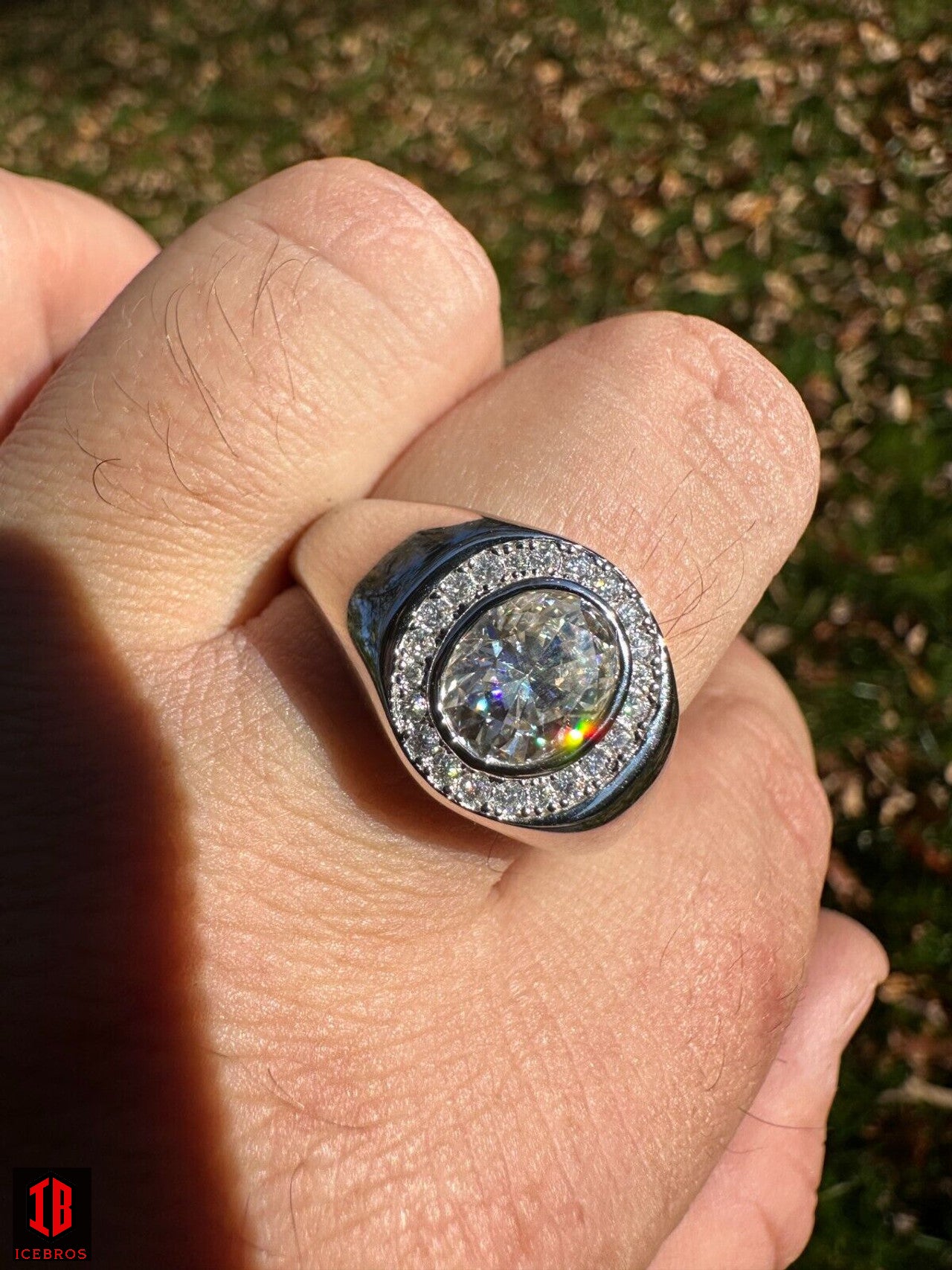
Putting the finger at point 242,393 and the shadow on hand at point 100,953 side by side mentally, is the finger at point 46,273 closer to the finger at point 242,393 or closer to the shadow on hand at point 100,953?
the finger at point 242,393

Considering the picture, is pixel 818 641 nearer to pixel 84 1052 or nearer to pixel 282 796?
pixel 282 796

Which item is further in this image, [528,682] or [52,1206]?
[528,682]

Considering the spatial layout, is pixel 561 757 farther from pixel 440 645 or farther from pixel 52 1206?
pixel 52 1206

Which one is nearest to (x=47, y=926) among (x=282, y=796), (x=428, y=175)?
(x=282, y=796)

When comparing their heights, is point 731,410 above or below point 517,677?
above

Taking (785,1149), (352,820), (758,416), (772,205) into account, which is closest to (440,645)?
(352,820)

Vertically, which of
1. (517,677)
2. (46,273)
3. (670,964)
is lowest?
(670,964)
